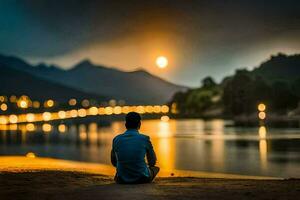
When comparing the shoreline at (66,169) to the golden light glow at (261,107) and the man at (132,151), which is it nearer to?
the man at (132,151)

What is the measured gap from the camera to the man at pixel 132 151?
11023mm

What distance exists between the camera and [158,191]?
10242 mm

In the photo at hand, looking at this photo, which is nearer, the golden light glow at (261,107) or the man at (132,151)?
the man at (132,151)

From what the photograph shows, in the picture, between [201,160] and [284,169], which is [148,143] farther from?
[201,160]

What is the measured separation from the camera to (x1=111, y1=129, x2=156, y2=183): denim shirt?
36.2 feet

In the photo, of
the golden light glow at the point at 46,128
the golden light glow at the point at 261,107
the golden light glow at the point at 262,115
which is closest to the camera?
the golden light glow at the point at 261,107

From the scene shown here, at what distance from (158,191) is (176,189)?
64 centimetres

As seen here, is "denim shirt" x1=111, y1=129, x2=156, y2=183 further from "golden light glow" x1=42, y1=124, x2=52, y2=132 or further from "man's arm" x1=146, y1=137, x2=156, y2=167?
"golden light glow" x1=42, y1=124, x2=52, y2=132

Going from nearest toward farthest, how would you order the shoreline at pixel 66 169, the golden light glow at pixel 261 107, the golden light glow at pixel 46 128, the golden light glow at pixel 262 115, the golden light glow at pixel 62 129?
the shoreline at pixel 66 169 → the golden light glow at pixel 62 129 → the golden light glow at pixel 261 107 → the golden light glow at pixel 262 115 → the golden light glow at pixel 46 128

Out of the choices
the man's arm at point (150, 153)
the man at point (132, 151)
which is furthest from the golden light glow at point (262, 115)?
the man at point (132, 151)

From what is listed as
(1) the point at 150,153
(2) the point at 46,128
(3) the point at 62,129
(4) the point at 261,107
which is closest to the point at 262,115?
(4) the point at 261,107

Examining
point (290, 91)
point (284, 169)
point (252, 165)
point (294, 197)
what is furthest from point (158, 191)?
point (290, 91)

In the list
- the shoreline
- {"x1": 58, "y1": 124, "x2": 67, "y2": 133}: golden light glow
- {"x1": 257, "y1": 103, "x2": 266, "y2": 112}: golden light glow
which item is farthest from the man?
{"x1": 257, "y1": 103, "x2": 266, "y2": 112}: golden light glow

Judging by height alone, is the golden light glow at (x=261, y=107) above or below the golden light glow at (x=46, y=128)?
Answer: above
